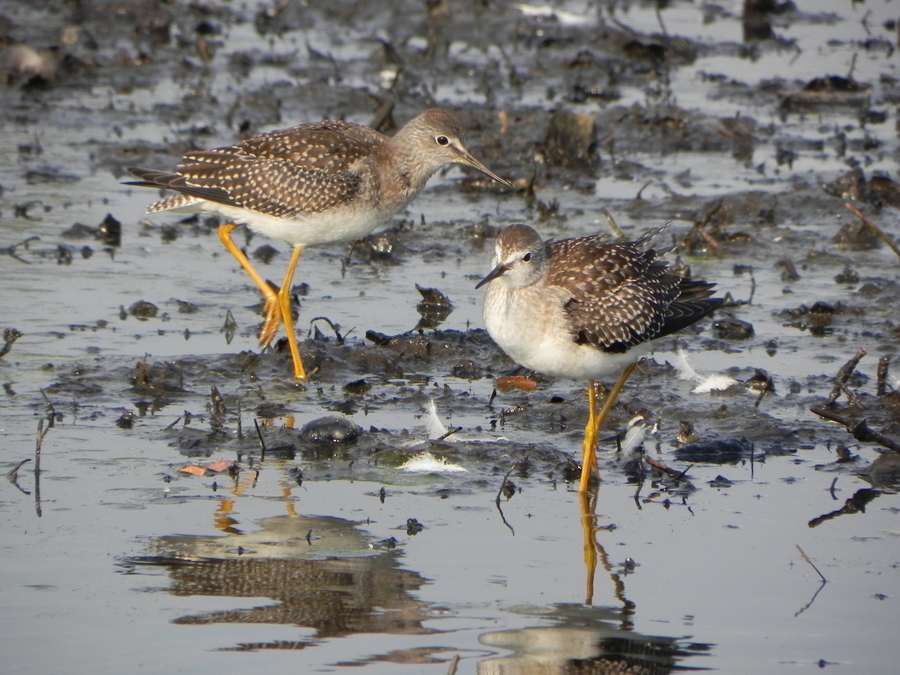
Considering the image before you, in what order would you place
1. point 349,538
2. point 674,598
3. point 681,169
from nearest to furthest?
point 674,598 → point 349,538 → point 681,169

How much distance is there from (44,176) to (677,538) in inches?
303

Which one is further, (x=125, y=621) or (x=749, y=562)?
(x=749, y=562)

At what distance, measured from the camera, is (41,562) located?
5.59 m

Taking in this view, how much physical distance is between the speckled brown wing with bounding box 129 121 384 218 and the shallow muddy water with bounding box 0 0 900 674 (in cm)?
88

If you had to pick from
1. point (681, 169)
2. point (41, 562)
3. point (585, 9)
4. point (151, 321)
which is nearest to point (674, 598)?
point (41, 562)

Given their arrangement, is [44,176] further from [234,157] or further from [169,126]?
[234,157]

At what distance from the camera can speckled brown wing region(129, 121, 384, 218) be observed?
8.69m

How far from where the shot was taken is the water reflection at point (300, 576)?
17.1 feet

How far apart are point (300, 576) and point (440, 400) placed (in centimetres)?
242

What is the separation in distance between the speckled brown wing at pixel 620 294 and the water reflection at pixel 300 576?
1802 millimetres

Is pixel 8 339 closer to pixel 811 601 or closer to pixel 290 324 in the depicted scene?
pixel 290 324

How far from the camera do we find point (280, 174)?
8766mm

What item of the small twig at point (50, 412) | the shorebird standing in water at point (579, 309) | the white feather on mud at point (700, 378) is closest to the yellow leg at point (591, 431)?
the shorebird standing in water at point (579, 309)

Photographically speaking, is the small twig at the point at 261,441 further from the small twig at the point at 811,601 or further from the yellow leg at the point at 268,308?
the small twig at the point at 811,601
